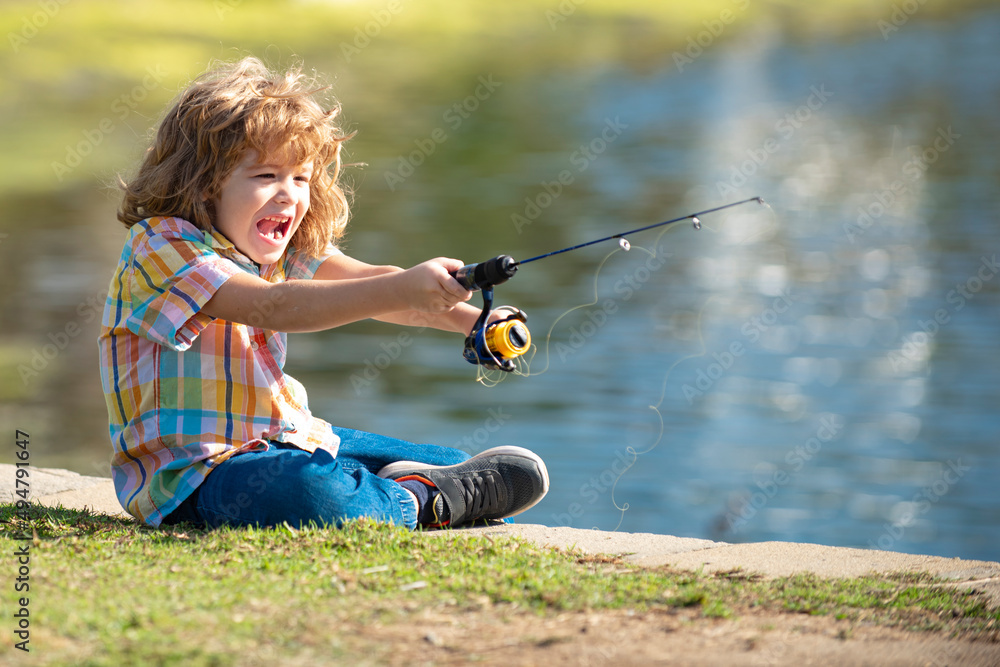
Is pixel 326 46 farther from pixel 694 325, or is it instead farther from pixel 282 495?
pixel 282 495

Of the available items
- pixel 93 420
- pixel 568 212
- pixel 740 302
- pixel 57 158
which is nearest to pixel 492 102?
pixel 57 158

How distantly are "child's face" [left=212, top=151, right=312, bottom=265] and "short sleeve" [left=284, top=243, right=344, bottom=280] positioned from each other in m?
0.28

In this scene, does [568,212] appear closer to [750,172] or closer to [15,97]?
[750,172]

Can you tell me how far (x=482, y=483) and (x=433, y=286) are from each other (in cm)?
87

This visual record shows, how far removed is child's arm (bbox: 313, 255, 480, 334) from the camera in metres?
3.79

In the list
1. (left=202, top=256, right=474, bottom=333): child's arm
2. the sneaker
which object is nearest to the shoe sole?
the sneaker

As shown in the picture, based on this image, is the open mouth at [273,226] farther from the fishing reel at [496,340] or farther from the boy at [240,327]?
the fishing reel at [496,340]

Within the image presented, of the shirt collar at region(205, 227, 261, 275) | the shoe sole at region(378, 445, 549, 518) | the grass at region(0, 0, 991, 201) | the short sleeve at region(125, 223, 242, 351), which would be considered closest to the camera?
the short sleeve at region(125, 223, 242, 351)

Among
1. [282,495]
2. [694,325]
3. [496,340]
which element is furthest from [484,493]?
[694,325]

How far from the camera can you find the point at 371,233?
44.2 ft

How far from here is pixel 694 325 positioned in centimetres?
1012

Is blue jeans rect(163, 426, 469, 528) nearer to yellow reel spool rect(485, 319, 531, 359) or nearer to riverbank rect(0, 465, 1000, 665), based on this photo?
riverbank rect(0, 465, 1000, 665)

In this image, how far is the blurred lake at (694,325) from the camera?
738 centimetres

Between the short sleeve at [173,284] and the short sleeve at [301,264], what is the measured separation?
0.53 m
